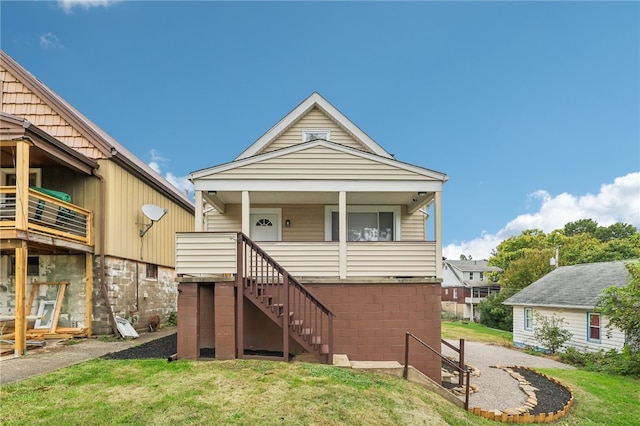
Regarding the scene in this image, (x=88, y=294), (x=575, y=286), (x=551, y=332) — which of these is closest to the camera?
(x=88, y=294)

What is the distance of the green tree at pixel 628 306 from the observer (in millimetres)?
11898

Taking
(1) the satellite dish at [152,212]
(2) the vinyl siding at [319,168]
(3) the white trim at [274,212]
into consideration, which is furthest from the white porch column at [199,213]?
(1) the satellite dish at [152,212]

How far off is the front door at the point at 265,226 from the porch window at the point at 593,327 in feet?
47.4

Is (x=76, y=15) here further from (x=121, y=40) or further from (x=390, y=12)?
(x=390, y=12)

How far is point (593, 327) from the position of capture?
16406mm

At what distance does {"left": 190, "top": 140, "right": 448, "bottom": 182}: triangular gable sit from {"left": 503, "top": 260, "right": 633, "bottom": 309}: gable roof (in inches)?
505

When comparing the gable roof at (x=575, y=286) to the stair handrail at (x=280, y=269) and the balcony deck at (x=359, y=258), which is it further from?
the stair handrail at (x=280, y=269)

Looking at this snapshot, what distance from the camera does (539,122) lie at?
21703 millimetres

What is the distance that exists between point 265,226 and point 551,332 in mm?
14577

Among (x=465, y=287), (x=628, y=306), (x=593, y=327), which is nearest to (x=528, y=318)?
(x=593, y=327)

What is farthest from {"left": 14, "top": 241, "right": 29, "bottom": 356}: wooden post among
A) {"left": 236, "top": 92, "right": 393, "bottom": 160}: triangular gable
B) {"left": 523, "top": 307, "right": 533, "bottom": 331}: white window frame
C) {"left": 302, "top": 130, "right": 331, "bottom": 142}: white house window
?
{"left": 523, "top": 307, "right": 533, "bottom": 331}: white window frame

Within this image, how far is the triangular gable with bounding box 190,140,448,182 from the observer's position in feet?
29.2

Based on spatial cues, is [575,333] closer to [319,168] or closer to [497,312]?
[497,312]

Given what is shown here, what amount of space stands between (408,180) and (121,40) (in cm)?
1600
